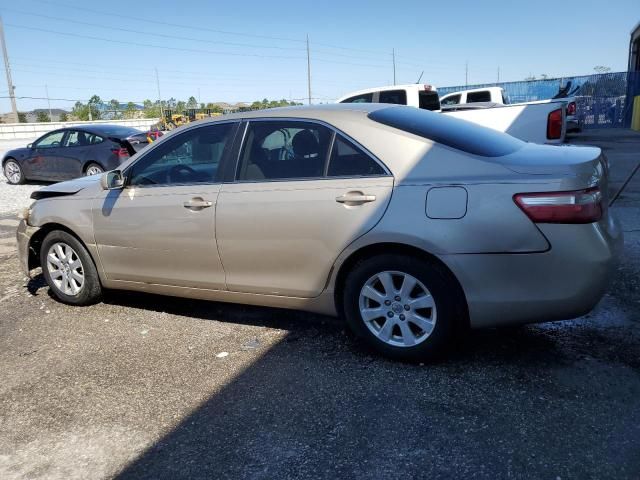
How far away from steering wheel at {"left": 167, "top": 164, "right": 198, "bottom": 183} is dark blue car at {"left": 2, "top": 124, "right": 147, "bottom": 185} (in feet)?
26.6

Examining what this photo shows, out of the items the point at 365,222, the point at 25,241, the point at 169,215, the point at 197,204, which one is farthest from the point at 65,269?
the point at 365,222

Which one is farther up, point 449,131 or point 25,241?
point 449,131

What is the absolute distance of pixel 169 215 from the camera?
4094 millimetres

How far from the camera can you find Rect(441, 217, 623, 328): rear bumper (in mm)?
2984

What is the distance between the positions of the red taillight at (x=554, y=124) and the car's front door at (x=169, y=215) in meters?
5.91

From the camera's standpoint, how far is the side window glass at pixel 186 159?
408 centimetres

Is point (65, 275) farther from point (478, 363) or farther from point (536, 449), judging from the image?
point (536, 449)

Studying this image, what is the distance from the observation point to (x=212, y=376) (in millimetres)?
3527

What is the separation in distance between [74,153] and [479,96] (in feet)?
43.7

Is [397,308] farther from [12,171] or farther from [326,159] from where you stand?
[12,171]

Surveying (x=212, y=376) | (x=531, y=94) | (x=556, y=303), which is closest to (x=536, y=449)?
(x=556, y=303)

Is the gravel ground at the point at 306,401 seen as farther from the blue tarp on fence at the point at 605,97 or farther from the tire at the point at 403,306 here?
the blue tarp on fence at the point at 605,97

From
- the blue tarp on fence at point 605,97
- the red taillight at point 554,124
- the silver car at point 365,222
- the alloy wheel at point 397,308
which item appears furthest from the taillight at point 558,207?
the blue tarp on fence at point 605,97

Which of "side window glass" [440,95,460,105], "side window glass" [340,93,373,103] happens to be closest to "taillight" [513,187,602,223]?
"side window glass" [340,93,373,103]
